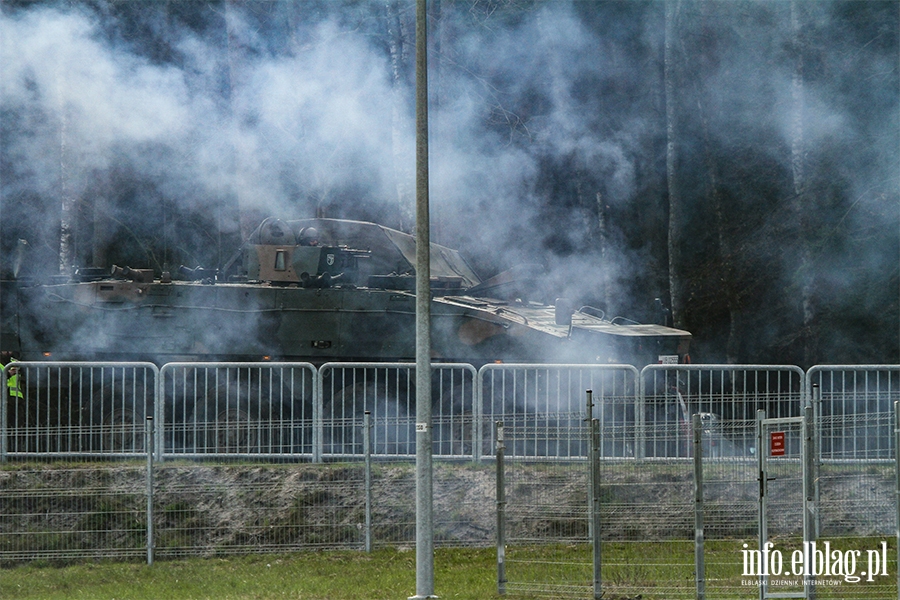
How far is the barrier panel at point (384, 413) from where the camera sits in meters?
11.6

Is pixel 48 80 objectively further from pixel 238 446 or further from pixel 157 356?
pixel 238 446

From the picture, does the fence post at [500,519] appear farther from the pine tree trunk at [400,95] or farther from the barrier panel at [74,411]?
the pine tree trunk at [400,95]

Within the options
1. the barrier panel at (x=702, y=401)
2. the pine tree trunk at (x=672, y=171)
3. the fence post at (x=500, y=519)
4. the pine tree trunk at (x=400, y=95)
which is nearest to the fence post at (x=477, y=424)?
the barrier panel at (x=702, y=401)

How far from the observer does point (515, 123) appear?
21203 millimetres

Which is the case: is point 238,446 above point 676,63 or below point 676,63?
below

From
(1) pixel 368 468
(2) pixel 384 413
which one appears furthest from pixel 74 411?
(1) pixel 368 468

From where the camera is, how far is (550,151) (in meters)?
22.0

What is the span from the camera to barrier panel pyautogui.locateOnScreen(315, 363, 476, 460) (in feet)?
38.0

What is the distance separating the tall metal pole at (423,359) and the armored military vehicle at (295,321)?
5.10 m

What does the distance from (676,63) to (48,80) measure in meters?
11.3

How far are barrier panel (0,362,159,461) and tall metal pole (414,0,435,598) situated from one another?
3264 mm

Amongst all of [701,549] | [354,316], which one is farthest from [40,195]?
[701,549]

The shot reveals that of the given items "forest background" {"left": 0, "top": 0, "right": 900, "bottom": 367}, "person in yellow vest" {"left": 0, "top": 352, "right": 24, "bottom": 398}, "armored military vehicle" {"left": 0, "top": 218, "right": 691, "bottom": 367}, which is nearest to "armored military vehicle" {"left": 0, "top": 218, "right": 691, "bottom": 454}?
"armored military vehicle" {"left": 0, "top": 218, "right": 691, "bottom": 367}

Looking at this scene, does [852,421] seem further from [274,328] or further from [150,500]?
[274,328]
